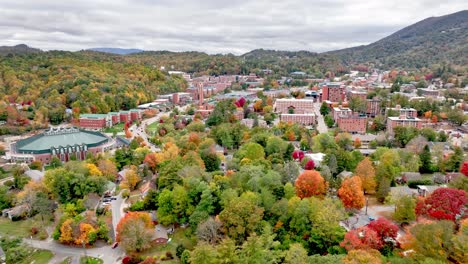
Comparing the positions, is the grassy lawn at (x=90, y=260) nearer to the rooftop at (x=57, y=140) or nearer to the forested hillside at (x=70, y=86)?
the rooftop at (x=57, y=140)

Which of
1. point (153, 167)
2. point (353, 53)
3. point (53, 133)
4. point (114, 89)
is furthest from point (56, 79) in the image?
point (353, 53)

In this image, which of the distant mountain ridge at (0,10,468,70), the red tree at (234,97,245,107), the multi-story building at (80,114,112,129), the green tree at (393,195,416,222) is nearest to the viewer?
the green tree at (393,195,416,222)

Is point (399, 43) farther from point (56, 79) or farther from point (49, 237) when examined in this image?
point (49, 237)

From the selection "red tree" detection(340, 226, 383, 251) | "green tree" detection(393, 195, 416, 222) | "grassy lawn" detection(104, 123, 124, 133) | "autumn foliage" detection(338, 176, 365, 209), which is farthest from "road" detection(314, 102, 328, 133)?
"red tree" detection(340, 226, 383, 251)

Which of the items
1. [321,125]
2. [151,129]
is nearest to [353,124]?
[321,125]

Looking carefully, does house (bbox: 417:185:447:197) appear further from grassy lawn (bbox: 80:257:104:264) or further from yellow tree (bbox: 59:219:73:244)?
yellow tree (bbox: 59:219:73:244)
